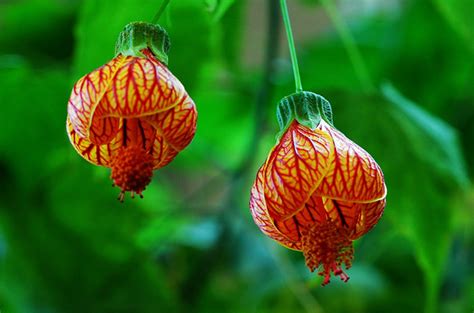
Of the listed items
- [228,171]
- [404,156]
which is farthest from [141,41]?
[228,171]

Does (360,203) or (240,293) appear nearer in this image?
(360,203)

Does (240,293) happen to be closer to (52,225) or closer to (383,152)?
(52,225)

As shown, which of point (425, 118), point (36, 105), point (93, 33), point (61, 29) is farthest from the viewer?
point (61, 29)

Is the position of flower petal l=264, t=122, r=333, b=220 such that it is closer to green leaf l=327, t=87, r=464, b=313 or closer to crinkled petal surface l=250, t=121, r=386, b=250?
crinkled petal surface l=250, t=121, r=386, b=250

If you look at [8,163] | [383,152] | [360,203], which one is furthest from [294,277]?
[360,203]

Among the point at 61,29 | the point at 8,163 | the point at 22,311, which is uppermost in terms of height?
the point at 61,29

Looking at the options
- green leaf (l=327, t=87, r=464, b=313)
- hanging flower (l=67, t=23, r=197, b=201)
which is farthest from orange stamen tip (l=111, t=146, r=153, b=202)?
green leaf (l=327, t=87, r=464, b=313)

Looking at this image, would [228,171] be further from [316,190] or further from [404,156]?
[316,190]
